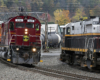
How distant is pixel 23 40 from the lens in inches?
507

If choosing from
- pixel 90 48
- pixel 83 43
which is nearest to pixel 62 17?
pixel 83 43

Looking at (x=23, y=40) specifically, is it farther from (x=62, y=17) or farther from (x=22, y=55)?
(x=62, y=17)

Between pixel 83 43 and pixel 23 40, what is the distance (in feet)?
12.8

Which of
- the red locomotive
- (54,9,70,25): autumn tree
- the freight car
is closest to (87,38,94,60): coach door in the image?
the freight car

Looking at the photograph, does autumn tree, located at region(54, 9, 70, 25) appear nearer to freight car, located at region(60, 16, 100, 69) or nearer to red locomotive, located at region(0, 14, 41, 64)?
freight car, located at region(60, 16, 100, 69)

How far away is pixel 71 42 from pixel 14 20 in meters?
4.40

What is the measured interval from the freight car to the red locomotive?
252 centimetres

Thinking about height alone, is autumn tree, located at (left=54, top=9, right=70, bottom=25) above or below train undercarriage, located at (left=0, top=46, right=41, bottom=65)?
above

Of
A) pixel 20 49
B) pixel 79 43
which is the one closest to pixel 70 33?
pixel 79 43

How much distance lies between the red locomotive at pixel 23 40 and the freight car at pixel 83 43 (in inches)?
99.3

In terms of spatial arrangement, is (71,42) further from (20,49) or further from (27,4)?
(27,4)

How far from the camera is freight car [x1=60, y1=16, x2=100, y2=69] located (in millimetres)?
11100

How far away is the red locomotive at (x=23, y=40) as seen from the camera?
12.3 m

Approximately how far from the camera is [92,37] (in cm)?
1132
